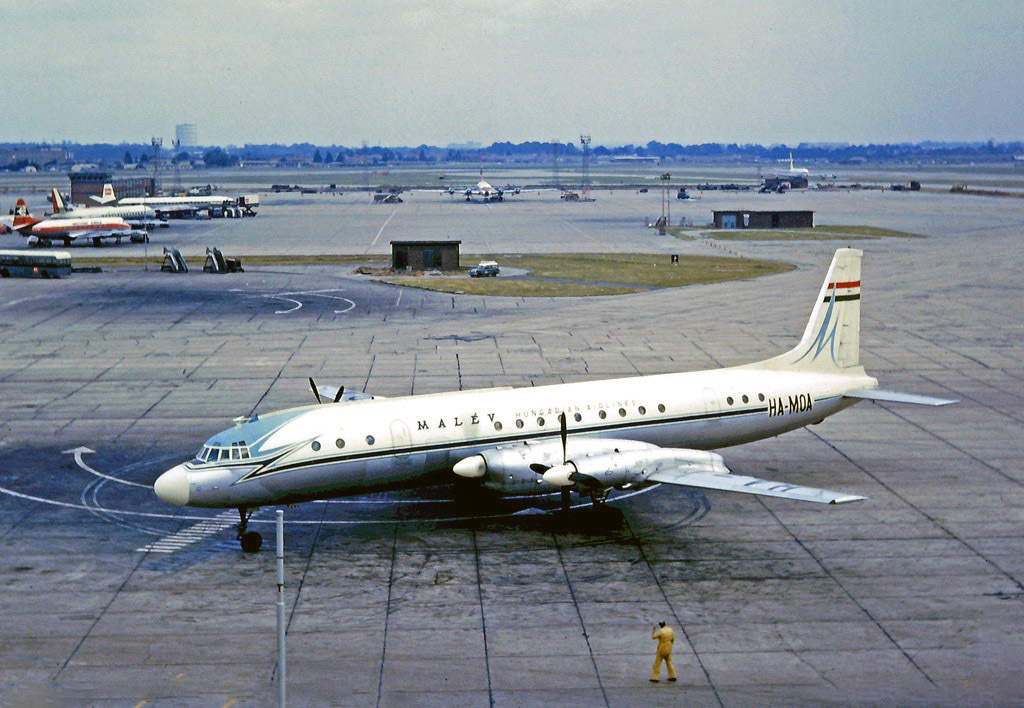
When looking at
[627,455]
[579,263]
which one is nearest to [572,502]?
[627,455]

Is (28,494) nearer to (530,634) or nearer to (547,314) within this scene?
(530,634)

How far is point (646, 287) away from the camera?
97250 millimetres

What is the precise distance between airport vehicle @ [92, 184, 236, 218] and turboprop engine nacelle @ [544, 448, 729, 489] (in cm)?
15950

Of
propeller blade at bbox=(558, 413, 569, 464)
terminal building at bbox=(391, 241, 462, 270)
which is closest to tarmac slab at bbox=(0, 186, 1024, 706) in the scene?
propeller blade at bbox=(558, 413, 569, 464)

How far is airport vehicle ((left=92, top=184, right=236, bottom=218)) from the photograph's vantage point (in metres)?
187

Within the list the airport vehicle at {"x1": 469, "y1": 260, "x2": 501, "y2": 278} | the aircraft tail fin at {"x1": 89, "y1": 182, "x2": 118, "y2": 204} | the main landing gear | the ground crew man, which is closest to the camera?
the ground crew man

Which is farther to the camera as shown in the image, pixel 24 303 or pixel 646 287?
pixel 646 287

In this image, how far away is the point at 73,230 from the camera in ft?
443

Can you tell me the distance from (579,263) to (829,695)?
92313 millimetres

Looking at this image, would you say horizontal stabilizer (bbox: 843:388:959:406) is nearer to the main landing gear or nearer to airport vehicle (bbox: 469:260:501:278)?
the main landing gear

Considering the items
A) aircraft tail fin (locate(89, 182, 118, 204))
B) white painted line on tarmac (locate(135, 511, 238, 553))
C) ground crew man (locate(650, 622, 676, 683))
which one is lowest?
white painted line on tarmac (locate(135, 511, 238, 553))

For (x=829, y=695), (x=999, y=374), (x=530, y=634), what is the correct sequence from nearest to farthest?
(x=829, y=695)
(x=530, y=634)
(x=999, y=374)

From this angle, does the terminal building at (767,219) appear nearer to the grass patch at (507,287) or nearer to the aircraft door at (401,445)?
the grass patch at (507,287)

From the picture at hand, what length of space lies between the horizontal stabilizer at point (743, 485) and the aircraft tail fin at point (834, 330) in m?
9.37
